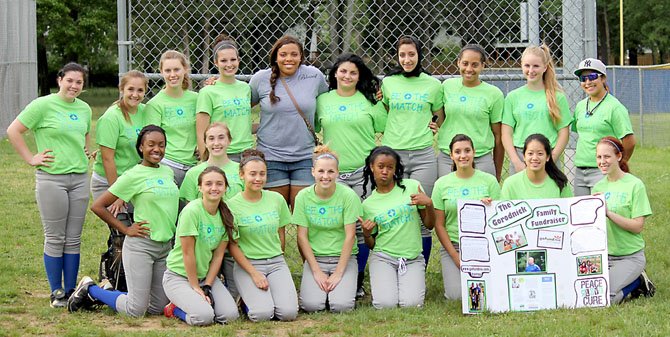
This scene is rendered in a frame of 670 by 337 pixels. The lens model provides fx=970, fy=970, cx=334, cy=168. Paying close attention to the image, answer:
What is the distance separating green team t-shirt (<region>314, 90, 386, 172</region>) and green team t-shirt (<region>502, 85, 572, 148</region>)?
3.14 feet

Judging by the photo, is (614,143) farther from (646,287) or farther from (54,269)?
(54,269)

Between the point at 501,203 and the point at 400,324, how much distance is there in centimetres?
112

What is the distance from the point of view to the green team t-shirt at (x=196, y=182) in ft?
21.9

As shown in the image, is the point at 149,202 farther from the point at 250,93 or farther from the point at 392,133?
the point at 392,133

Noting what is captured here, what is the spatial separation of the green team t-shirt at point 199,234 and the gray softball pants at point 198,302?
0.24 ft

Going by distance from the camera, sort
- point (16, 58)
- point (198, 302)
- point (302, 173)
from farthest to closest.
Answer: point (16, 58) < point (302, 173) < point (198, 302)

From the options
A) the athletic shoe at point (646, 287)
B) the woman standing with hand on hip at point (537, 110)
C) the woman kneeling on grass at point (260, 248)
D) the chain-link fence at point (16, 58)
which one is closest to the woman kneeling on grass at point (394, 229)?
the woman kneeling on grass at point (260, 248)

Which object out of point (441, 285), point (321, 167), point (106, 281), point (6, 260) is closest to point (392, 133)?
point (321, 167)

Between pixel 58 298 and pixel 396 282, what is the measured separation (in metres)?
2.40

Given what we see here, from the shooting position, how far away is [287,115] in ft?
22.7

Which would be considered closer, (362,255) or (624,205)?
(624,205)

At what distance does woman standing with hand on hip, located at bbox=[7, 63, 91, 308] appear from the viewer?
261 inches

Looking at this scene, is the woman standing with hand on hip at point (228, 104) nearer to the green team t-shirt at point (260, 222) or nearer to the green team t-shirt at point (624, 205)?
the green team t-shirt at point (260, 222)

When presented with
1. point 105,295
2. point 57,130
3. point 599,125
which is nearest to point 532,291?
point 599,125
